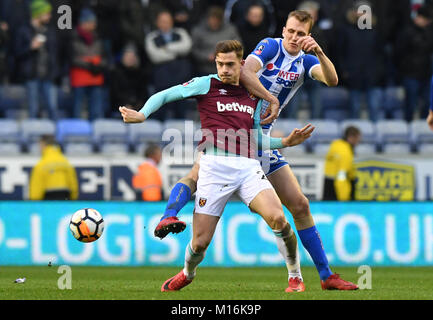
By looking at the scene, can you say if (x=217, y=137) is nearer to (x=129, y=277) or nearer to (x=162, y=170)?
(x=129, y=277)

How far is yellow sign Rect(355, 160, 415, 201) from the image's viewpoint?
52.4ft

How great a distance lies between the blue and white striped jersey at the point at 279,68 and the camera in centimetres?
881

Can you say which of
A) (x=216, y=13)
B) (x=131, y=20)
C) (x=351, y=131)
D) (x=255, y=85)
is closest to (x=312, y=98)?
(x=351, y=131)

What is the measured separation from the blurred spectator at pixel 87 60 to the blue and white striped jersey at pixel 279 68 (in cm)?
715

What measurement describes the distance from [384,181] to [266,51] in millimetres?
7801

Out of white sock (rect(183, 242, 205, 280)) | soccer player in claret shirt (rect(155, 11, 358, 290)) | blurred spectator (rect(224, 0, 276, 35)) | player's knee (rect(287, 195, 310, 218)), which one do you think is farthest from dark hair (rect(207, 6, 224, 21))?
white sock (rect(183, 242, 205, 280))

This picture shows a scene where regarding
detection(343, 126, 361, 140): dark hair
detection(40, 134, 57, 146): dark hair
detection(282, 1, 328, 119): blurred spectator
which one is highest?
detection(282, 1, 328, 119): blurred spectator

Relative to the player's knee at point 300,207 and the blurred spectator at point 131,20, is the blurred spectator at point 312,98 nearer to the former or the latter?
the blurred spectator at point 131,20

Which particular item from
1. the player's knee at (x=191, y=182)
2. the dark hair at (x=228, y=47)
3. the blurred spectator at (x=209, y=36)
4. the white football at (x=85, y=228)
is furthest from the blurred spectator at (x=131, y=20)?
the dark hair at (x=228, y=47)

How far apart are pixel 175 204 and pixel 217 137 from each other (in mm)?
694

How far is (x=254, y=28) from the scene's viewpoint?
15688mm

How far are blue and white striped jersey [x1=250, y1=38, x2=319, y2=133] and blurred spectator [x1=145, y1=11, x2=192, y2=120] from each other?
272 inches

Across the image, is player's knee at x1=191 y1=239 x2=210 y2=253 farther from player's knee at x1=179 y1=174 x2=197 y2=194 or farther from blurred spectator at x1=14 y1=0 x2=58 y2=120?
blurred spectator at x1=14 y1=0 x2=58 y2=120

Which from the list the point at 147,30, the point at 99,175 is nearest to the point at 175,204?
the point at 99,175
